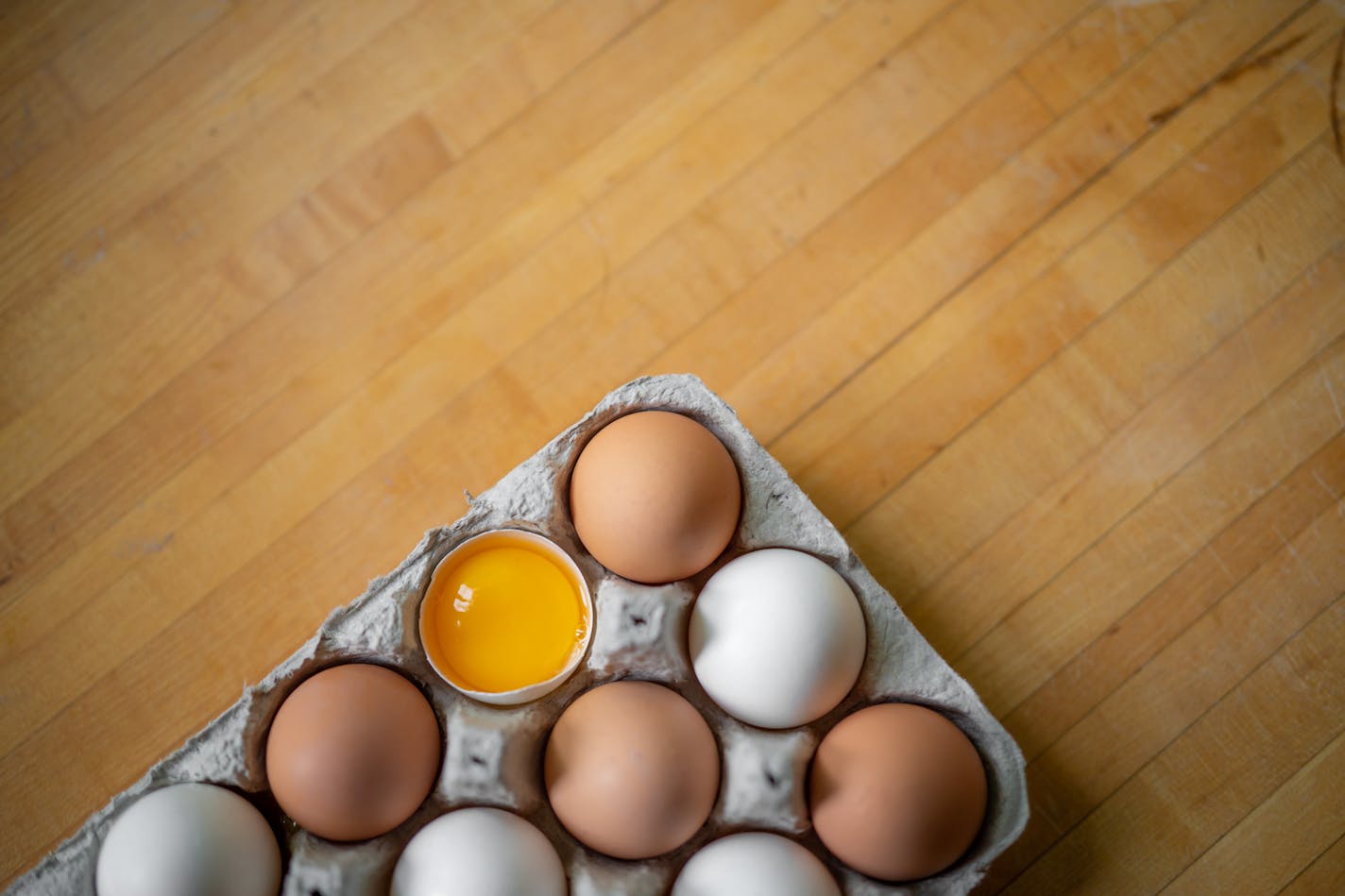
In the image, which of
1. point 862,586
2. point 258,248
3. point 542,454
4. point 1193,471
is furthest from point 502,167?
point 1193,471

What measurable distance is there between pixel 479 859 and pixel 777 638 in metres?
0.34

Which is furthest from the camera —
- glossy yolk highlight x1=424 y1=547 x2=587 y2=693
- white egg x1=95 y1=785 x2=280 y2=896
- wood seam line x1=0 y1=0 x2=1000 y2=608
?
wood seam line x1=0 y1=0 x2=1000 y2=608

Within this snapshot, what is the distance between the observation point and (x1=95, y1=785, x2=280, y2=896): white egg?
80 centimetres

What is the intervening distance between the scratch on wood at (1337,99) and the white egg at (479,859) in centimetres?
139

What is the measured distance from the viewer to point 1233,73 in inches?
51.4

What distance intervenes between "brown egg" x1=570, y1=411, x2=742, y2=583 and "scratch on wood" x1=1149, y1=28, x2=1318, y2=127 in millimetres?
884

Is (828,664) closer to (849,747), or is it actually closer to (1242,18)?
(849,747)

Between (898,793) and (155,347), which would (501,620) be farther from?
(155,347)

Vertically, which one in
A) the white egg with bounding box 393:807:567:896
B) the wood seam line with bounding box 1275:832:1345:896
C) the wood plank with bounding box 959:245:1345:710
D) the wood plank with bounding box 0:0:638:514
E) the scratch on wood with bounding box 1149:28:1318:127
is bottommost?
the wood seam line with bounding box 1275:832:1345:896

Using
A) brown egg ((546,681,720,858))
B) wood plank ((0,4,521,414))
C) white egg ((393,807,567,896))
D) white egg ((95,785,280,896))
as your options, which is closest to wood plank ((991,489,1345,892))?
brown egg ((546,681,720,858))

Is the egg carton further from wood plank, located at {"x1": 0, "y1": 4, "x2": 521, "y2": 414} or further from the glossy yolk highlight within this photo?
wood plank, located at {"x1": 0, "y1": 4, "x2": 521, "y2": 414}

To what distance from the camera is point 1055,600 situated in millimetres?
1192

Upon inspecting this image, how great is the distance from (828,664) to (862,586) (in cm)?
11

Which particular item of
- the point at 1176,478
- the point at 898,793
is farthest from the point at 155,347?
the point at 1176,478
